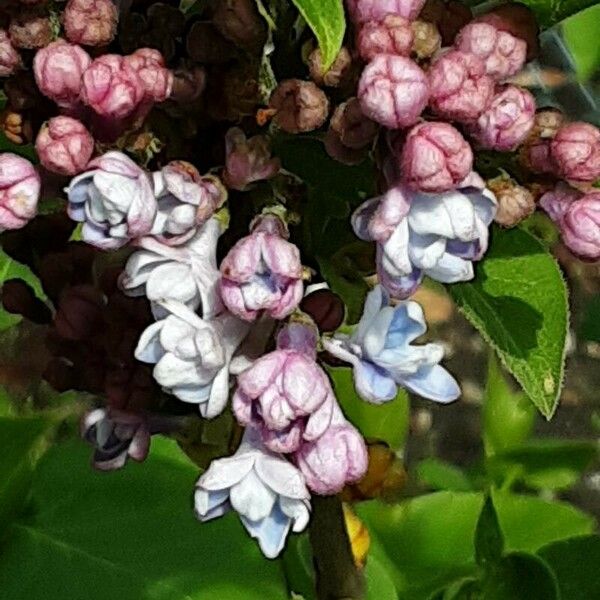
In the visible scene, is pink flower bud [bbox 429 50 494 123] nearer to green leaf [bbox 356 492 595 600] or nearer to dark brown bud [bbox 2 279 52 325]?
dark brown bud [bbox 2 279 52 325]

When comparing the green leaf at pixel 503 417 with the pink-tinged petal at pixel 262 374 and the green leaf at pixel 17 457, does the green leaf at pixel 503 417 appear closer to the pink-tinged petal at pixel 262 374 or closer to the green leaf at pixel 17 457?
the green leaf at pixel 17 457

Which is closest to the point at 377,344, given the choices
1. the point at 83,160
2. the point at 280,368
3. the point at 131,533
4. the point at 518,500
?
the point at 280,368

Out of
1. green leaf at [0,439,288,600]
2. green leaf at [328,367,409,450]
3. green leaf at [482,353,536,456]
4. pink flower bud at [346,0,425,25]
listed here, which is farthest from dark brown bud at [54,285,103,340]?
green leaf at [482,353,536,456]

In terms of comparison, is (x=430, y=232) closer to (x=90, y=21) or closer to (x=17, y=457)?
(x=90, y=21)

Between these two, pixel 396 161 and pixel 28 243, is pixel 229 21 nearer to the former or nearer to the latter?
pixel 396 161

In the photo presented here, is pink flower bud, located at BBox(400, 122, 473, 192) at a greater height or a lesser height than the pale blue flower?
greater

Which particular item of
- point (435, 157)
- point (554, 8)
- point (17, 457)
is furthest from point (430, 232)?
point (17, 457)
